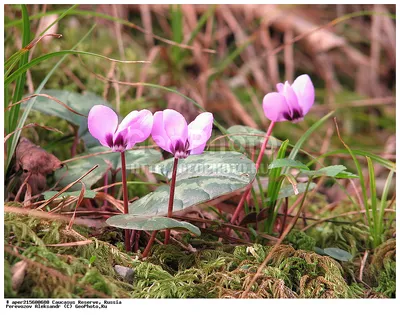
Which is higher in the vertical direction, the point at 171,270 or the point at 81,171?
the point at 81,171

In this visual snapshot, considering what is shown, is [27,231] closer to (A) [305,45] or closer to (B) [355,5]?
(A) [305,45]

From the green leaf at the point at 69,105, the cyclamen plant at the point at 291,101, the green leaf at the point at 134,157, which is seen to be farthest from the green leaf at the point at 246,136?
the green leaf at the point at 69,105

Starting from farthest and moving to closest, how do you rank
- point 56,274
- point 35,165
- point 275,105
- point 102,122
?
point 35,165, point 275,105, point 102,122, point 56,274

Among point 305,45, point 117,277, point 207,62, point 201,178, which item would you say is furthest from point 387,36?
point 117,277

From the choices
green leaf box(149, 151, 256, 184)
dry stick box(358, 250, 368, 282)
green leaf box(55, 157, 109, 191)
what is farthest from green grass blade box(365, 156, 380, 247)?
green leaf box(55, 157, 109, 191)

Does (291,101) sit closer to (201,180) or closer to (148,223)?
(201,180)

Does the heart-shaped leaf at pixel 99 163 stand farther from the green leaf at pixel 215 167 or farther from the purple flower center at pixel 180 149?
the purple flower center at pixel 180 149

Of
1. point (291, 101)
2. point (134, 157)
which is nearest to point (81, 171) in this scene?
point (134, 157)
